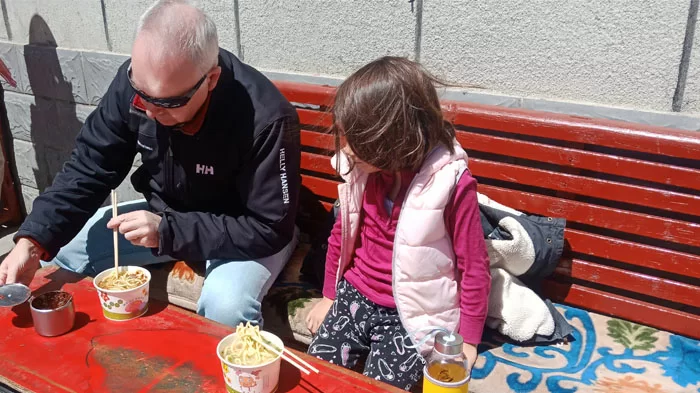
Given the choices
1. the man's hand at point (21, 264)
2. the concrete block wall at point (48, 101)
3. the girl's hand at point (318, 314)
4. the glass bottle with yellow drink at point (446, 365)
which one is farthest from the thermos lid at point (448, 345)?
the concrete block wall at point (48, 101)

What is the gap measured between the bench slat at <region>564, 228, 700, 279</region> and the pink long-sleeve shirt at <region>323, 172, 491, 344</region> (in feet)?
2.11

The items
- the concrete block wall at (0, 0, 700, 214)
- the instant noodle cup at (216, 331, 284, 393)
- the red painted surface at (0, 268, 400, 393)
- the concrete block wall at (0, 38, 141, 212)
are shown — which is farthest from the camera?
the concrete block wall at (0, 38, 141, 212)

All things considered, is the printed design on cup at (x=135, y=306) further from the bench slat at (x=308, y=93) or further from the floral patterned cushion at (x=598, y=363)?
the bench slat at (x=308, y=93)

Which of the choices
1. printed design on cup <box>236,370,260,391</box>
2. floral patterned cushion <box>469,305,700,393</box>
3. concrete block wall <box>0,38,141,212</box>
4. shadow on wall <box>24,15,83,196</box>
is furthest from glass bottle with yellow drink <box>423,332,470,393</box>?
shadow on wall <box>24,15,83,196</box>

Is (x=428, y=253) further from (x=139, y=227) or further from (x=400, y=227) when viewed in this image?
(x=139, y=227)

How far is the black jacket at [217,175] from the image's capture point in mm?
2324

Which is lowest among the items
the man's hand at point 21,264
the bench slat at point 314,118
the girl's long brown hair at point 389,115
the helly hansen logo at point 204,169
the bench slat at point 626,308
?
the bench slat at point 626,308

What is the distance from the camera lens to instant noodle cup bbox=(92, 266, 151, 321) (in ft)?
6.36

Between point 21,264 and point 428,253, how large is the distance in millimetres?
1431

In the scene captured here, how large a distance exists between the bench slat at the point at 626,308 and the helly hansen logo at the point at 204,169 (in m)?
1.49

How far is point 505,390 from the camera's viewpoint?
2.10 m

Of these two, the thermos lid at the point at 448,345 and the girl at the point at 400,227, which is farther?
the girl at the point at 400,227

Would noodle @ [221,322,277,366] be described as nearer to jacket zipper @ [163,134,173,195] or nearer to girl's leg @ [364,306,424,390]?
girl's leg @ [364,306,424,390]

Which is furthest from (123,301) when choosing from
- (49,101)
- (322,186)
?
(49,101)
